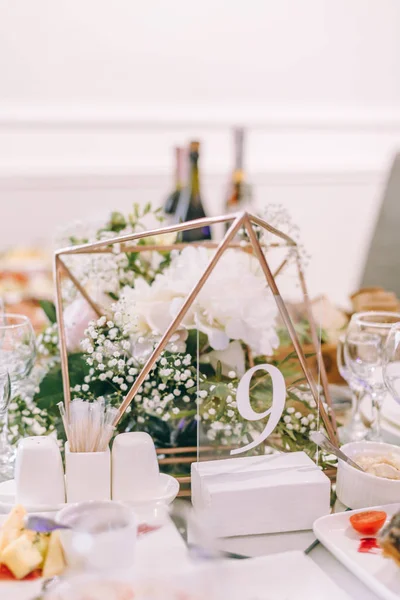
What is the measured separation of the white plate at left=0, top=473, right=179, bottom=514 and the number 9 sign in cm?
10

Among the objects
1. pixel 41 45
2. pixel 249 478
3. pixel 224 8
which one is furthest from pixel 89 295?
pixel 224 8

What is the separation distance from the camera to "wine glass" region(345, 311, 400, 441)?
106 cm

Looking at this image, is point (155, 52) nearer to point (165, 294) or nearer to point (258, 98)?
point (258, 98)

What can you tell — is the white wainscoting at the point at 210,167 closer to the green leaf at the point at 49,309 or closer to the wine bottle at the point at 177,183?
the wine bottle at the point at 177,183

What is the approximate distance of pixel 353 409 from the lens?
1149mm

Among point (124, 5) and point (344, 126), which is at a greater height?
point (124, 5)

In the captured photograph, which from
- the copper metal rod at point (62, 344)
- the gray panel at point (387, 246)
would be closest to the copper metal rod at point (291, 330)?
the copper metal rod at point (62, 344)

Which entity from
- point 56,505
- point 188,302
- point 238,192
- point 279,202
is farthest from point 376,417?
point 279,202

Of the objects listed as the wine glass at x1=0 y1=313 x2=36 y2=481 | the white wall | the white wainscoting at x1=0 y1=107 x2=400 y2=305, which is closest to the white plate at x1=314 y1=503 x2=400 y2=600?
the wine glass at x1=0 y1=313 x2=36 y2=481

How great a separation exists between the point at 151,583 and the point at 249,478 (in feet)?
0.90

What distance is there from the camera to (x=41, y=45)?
10.8 ft

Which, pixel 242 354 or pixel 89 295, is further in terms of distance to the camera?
pixel 89 295

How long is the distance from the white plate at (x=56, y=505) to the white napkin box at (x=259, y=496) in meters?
0.03

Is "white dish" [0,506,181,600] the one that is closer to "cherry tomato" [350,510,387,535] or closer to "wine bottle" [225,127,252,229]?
"cherry tomato" [350,510,387,535]
